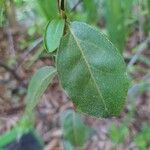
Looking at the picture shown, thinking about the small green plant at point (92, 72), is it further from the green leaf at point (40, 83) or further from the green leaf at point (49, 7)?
the green leaf at point (49, 7)

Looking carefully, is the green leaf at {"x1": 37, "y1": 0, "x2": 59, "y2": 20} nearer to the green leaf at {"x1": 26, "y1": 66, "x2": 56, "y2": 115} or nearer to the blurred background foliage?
the blurred background foliage

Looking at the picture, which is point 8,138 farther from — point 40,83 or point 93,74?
point 93,74

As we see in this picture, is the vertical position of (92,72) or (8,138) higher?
(92,72)

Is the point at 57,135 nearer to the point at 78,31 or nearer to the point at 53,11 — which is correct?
the point at 53,11

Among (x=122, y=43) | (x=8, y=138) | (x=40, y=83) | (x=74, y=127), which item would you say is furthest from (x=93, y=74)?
(x=8, y=138)

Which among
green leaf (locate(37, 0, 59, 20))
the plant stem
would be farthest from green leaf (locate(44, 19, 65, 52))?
green leaf (locate(37, 0, 59, 20))

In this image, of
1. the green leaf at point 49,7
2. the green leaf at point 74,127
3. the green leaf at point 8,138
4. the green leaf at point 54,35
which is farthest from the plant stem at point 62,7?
the green leaf at point 8,138
